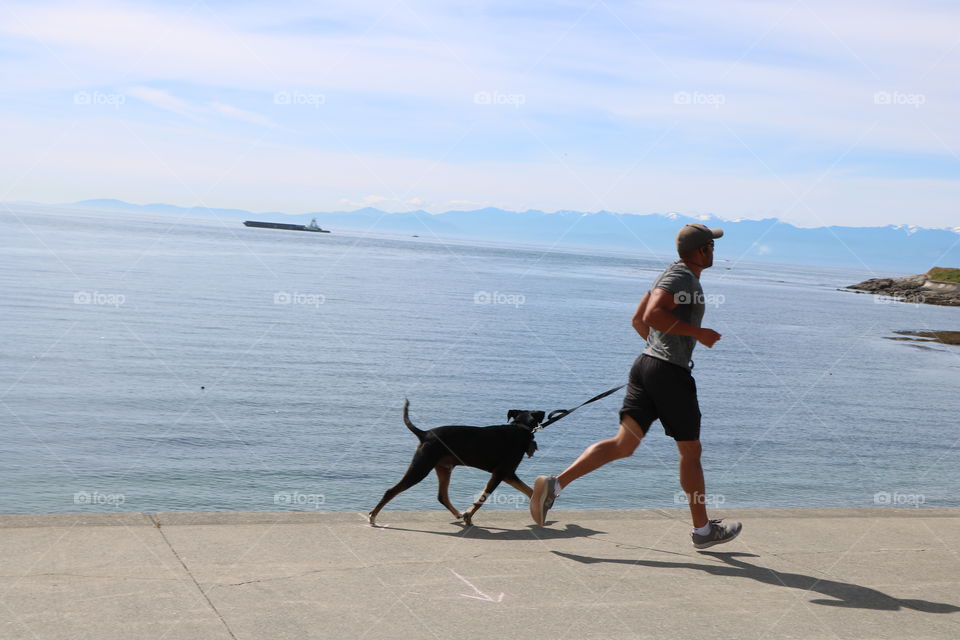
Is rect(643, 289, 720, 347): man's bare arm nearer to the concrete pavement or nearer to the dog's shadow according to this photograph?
the concrete pavement

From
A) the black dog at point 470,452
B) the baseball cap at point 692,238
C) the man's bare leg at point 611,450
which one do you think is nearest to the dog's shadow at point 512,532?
the black dog at point 470,452

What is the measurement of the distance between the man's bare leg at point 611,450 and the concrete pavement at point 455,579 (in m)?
0.45

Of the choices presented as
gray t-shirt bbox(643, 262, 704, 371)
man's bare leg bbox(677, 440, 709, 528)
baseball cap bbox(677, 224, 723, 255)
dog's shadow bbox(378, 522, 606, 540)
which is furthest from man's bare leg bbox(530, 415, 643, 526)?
baseball cap bbox(677, 224, 723, 255)

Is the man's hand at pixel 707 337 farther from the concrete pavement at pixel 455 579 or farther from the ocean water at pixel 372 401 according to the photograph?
the ocean water at pixel 372 401

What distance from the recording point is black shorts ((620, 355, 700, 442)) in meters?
5.64

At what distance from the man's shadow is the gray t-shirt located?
3.85 ft

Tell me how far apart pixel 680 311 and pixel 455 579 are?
1996 millimetres

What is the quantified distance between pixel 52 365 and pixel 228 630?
69.5 ft

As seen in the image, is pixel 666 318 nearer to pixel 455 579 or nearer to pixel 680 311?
pixel 680 311

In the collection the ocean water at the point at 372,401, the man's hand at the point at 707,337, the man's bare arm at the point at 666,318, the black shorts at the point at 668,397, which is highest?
the man's bare arm at the point at 666,318

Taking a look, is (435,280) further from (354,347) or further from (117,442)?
(117,442)

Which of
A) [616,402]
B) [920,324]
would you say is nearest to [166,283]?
[616,402]

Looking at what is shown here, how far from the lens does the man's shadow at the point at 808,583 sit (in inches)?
196

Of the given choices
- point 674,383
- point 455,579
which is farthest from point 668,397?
point 455,579
